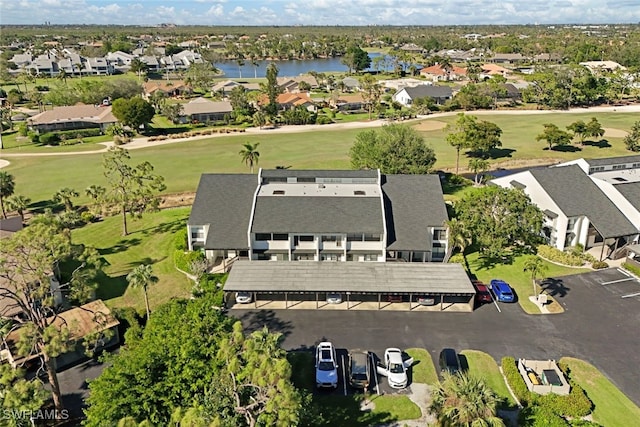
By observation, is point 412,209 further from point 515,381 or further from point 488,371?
point 515,381

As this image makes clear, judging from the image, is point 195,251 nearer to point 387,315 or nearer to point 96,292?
point 96,292

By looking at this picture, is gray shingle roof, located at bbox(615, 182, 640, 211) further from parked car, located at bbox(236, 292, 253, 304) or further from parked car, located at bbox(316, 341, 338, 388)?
parked car, located at bbox(236, 292, 253, 304)

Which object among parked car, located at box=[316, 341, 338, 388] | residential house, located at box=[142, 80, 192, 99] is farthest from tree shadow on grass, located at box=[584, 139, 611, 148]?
residential house, located at box=[142, 80, 192, 99]

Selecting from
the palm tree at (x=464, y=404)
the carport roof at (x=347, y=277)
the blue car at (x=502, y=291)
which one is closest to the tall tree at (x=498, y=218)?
the blue car at (x=502, y=291)

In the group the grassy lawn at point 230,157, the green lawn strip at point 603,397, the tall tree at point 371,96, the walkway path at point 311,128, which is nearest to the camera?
the green lawn strip at point 603,397

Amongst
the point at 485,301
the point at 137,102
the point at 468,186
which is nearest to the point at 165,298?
the point at 485,301

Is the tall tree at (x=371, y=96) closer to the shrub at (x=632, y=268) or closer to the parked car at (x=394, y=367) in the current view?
the shrub at (x=632, y=268)
